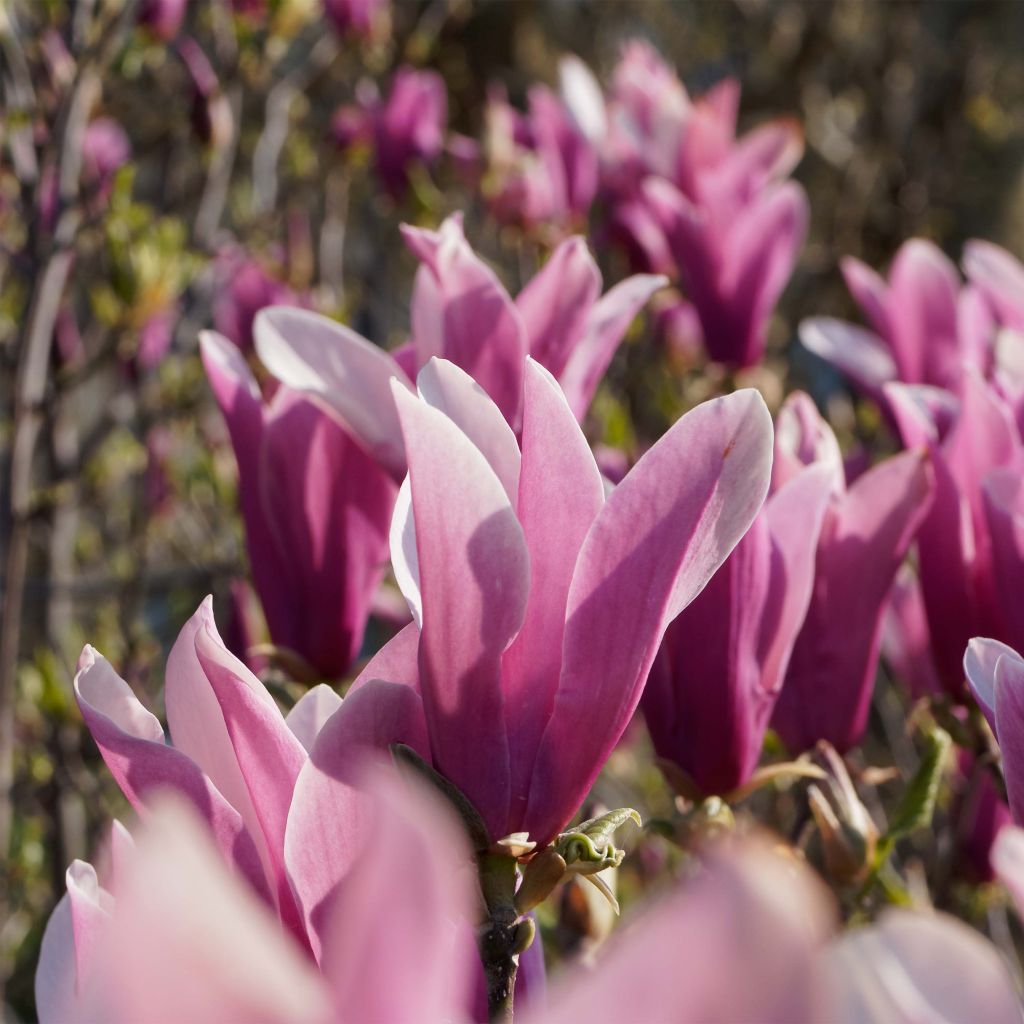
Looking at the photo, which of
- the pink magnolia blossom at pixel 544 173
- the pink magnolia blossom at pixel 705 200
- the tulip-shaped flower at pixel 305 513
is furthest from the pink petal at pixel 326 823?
the pink magnolia blossom at pixel 544 173

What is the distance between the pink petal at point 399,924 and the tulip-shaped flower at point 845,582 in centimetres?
46

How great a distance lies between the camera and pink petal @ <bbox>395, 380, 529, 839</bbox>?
44cm

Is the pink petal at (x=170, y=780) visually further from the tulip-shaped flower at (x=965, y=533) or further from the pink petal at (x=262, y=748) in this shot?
the tulip-shaped flower at (x=965, y=533)

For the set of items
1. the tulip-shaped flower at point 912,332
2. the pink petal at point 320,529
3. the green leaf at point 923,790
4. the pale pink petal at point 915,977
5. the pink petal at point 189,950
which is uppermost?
the pink petal at point 189,950

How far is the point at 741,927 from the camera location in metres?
0.22

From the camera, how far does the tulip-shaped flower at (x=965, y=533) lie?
680mm

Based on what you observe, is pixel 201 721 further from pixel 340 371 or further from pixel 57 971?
pixel 340 371

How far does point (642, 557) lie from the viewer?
46cm

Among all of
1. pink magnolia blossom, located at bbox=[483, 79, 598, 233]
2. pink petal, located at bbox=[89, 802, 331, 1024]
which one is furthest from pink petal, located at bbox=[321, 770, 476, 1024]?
pink magnolia blossom, located at bbox=[483, 79, 598, 233]

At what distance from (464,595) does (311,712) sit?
11cm

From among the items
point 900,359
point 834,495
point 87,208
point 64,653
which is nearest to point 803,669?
point 834,495

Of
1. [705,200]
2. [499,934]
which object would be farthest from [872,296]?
[499,934]

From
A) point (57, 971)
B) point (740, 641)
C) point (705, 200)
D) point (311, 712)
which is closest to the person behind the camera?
point (57, 971)

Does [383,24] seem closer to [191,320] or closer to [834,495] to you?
[191,320]
